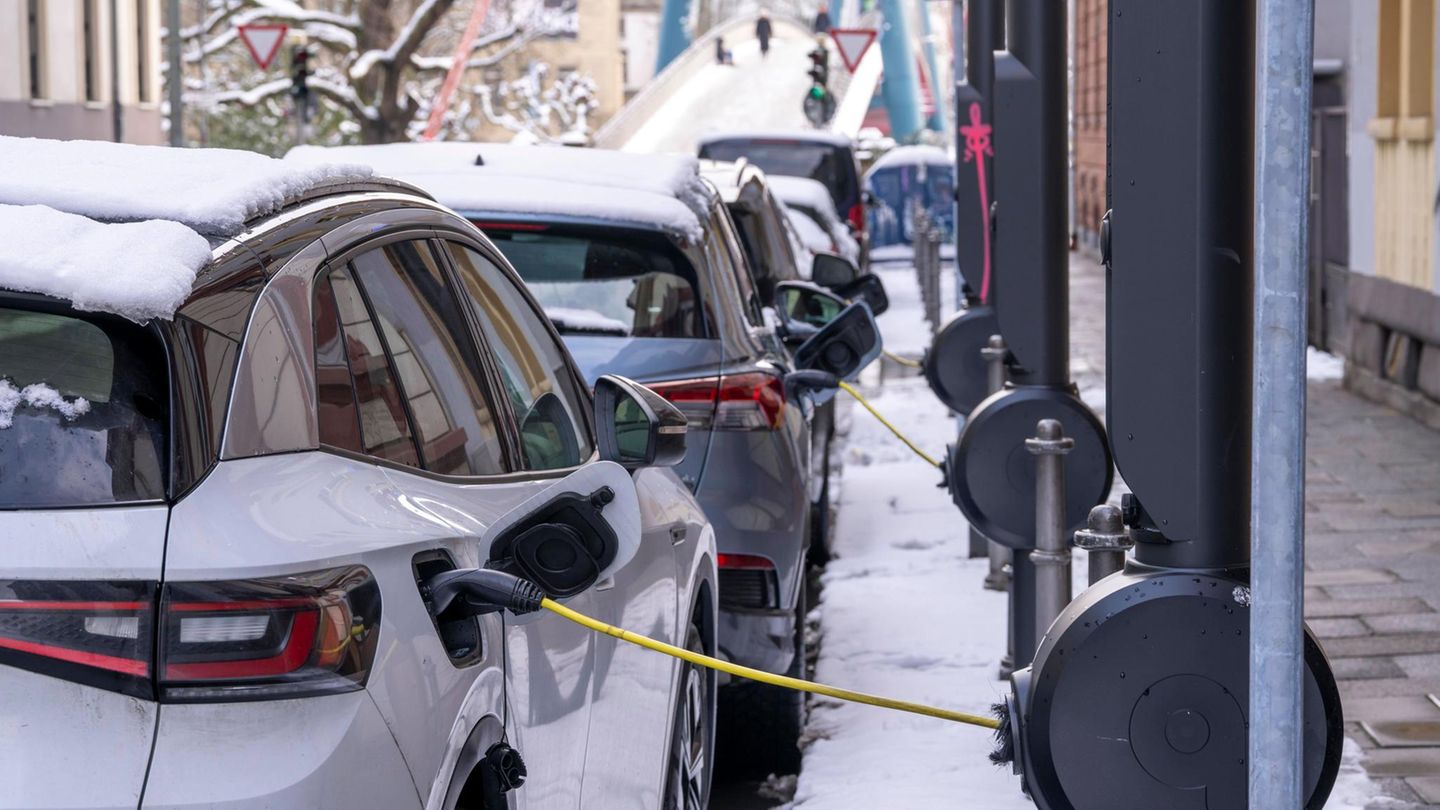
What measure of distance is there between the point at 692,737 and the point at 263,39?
89.8 ft

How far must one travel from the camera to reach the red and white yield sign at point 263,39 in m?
30.5

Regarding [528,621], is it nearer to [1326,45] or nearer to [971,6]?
[971,6]

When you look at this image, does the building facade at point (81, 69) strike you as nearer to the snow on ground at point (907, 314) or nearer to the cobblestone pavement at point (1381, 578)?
the snow on ground at point (907, 314)

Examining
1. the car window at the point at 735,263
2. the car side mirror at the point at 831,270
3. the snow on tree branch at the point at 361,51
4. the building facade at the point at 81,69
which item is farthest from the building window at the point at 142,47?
the car window at the point at 735,263

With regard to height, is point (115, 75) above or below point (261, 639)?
above

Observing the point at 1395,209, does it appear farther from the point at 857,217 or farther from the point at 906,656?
the point at 857,217

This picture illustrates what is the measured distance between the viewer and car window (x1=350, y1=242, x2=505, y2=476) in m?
3.05

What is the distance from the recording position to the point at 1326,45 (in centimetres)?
1809

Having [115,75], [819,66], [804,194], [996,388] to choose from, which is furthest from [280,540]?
[819,66]

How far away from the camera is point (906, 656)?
7.22 meters

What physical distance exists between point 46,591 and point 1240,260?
5.94ft

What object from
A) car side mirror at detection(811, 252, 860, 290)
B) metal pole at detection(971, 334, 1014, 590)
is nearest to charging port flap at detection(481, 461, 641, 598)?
metal pole at detection(971, 334, 1014, 590)

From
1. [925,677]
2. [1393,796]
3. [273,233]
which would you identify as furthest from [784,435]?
[273,233]

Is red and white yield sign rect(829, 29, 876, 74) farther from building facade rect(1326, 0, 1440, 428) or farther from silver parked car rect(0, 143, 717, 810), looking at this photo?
silver parked car rect(0, 143, 717, 810)
